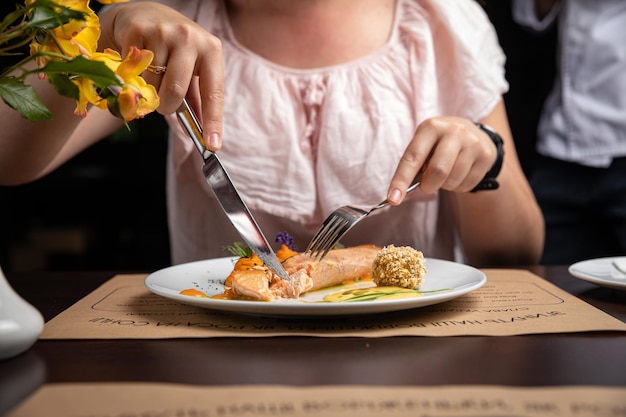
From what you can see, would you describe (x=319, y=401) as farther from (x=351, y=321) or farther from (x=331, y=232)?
(x=331, y=232)

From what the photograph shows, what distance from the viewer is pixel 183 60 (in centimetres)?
94

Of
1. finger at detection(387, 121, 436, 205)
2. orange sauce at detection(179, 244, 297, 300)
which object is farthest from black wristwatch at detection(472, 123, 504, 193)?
orange sauce at detection(179, 244, 297, 300)

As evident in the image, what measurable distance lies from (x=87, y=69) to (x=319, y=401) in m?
0.36

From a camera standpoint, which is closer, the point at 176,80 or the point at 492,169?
the point at 176,80

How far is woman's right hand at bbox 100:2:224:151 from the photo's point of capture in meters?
0.93

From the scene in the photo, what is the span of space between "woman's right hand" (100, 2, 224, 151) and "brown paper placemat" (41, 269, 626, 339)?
0.82ft

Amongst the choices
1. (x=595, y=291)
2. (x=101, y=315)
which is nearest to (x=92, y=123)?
(x=101, y=315)

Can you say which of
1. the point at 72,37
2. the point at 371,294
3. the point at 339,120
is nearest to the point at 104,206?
the point at 339,120

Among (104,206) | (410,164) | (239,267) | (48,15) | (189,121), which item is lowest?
(104,206)

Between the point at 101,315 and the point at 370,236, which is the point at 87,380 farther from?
the point at 370,236

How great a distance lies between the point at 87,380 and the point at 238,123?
995 mm

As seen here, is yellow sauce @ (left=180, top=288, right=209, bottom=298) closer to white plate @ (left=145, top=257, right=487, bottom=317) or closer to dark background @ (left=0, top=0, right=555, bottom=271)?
white plate @ (left=145, top=257, right=487, bottom=317)

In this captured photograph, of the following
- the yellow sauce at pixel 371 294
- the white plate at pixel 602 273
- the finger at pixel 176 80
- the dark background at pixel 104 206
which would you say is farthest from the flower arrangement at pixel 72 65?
the dark background at pixel 104 206

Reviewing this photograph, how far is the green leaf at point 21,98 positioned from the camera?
2.12 feet
